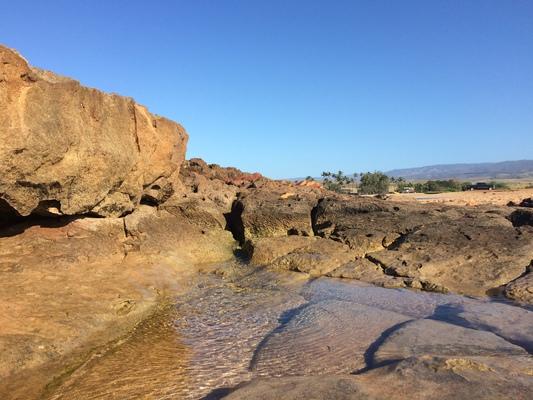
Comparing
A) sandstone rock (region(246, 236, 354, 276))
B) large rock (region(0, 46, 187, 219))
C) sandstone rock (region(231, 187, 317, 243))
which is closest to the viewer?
large rock (region(0, 46, 187, 219))

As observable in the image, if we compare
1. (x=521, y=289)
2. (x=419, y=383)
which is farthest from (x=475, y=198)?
(x=419, y=383)

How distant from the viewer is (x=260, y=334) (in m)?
6.23

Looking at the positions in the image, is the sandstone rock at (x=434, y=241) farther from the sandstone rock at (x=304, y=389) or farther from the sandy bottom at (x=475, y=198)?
the sandy bottom at (x=475, y=198)

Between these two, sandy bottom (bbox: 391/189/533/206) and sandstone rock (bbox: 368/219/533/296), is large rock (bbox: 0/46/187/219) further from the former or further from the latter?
sandy bottom (bbox: 391/189/533/206)

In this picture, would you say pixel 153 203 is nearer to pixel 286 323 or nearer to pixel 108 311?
pixel 108 311

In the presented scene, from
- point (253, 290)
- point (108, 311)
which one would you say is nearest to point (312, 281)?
point (253, 290)

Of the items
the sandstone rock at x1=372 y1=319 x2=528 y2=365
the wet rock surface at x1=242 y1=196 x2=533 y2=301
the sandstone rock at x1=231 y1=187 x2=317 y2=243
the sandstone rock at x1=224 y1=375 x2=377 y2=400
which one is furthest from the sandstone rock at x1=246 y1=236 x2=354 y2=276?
the sandstone rock at x1=224 y1=375 x2=377 y2=400

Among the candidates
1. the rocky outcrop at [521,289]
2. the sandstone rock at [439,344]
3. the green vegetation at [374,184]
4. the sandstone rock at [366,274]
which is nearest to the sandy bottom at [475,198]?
the green vegetation at [374,184]

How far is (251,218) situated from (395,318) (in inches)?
237

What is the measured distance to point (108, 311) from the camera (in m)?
6.46

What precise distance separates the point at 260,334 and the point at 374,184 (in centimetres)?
3927

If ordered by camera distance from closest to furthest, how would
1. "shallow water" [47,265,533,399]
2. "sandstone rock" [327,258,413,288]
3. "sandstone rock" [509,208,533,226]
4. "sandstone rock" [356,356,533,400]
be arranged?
1. "sandstone rock" [356,356,533,400]
2. "shallow water" [47,265,533,399]
3. "sandstone rock" [327,258,413,288]
4. "sandstone rock" [509,208,533,226]

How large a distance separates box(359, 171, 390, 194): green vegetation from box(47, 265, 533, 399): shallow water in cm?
3486

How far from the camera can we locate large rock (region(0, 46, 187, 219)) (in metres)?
6.14
